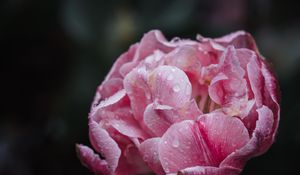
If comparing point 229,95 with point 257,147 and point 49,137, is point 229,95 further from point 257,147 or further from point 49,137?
point 49,137

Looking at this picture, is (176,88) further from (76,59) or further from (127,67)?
(76,59)

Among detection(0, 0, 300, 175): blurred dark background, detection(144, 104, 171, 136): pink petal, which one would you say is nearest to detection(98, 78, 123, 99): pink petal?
detection(144, 104, 171, 136): pink petal

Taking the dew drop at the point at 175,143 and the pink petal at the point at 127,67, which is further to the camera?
the pink petal at the point at 127,67

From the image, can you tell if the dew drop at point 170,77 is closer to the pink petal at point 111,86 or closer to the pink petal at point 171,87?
the pink petal at point 171,87

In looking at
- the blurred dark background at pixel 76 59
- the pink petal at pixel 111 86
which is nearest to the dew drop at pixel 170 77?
the pink petal at pixel 111 86

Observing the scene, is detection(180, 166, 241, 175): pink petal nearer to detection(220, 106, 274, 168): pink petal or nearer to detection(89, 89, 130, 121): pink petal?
detection(220, 106, 274, 168): pink petal

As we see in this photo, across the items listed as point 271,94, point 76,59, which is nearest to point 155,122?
point 271,94
